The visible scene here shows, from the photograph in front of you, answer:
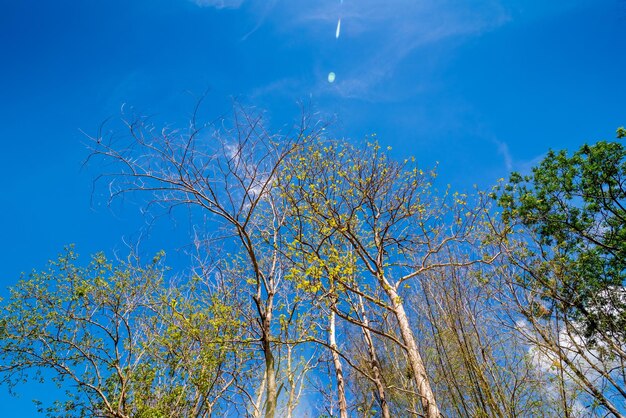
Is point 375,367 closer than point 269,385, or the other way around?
point 269,385

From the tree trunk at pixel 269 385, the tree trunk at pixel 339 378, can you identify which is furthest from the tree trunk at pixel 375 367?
the tree trunk at pixel 269 385

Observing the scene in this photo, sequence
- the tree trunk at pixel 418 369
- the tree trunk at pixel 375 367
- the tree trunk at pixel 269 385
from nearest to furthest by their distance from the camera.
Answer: the tree trunk at pixel 269 385
the tree trunk at pixel 418 369
the tree trunk at pixel 375 367

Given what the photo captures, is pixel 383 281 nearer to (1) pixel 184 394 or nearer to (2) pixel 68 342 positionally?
(1) pixel 184 394

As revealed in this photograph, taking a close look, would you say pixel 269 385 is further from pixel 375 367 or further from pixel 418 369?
pixel 375 367

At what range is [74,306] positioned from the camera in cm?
864

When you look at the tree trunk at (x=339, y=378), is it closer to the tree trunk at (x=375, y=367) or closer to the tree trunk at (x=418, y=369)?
the tree trunk at (x=375, y=367)

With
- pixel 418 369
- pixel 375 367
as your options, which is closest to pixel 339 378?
pixel 375 367

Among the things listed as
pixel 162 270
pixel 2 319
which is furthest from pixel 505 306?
pixel 2 319

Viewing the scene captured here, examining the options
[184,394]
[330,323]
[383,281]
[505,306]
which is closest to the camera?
[505,306]

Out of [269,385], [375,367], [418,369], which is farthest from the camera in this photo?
[375,367]

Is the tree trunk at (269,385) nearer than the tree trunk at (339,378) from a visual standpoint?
Yes

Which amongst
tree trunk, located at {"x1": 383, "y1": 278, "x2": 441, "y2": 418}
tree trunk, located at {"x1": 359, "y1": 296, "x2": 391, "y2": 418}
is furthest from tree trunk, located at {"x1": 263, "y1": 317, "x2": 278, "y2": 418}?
tree trunk, located at {"x1": 359, "y1": 296, "x2": 391, "y2": 418}

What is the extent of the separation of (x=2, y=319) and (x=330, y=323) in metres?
9.21

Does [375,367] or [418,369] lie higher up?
[375,367]
